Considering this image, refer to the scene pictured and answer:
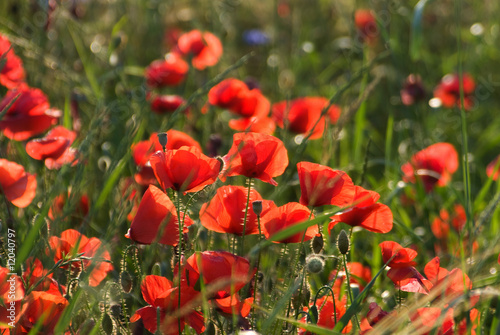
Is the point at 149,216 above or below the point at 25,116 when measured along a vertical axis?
below

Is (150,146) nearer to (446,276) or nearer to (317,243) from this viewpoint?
(317,243)

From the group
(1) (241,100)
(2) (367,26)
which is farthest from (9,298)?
(2) (367,26)

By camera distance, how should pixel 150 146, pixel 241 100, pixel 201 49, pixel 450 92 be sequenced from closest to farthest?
1. pixel 150 146
2. pixel 241 100
3. pixel 201 49
4. pixel 450 92

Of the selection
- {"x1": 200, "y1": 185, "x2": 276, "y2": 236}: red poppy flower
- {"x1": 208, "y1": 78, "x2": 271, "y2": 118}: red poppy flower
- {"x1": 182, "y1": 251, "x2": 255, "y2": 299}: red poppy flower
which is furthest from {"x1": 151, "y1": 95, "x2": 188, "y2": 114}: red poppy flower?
{"x1": 182, "y1": 251, "x2": 255, "y2": 299}: red poppy flower

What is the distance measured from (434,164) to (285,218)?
34.1 inches

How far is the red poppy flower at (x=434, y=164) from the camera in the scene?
174cm

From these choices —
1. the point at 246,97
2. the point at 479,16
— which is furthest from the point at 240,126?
the point at 479,16

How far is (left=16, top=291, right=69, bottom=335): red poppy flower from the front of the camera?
93cm

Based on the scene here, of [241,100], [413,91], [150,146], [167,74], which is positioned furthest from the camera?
[413,91]

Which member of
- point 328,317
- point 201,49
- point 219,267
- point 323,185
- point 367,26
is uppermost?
Result: point 367,26

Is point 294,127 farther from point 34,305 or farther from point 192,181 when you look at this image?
point 34,305

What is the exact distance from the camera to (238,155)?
1.07 metres

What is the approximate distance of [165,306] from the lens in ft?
3.13

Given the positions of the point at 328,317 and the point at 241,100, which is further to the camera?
the point at 241,100
